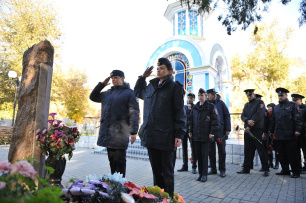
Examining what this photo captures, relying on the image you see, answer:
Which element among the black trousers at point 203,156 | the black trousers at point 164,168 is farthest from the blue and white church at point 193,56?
the black trousers at point 164,168

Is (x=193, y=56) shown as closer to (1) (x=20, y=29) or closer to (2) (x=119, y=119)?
(2) (x=119, y=119)

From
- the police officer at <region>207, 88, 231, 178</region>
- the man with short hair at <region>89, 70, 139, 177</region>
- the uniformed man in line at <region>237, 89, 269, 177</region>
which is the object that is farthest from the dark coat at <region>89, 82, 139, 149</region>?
the uniformed man in line at <region>237, 89, 269, 177</region>

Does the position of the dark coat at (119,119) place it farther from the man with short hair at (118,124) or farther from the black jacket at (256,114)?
the black jacket at (256,114)

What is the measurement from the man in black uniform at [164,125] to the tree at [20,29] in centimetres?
1754

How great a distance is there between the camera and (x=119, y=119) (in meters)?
3.80

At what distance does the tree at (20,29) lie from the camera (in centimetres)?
1728

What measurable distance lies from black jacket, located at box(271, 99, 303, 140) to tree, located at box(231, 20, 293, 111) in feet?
61.0

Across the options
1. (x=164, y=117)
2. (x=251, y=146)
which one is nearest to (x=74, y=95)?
(x=251, y=146)

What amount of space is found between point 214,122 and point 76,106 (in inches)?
837

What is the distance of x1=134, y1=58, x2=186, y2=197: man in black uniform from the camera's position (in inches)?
115

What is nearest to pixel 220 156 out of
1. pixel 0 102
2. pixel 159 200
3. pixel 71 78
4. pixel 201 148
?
pixel 201 148

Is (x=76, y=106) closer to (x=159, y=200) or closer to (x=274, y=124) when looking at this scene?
(x=274, y=124)

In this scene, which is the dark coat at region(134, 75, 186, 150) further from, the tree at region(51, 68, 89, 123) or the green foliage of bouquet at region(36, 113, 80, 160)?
the tree at region(51, 68, 89, 123)

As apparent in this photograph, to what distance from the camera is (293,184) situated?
4984 mm
